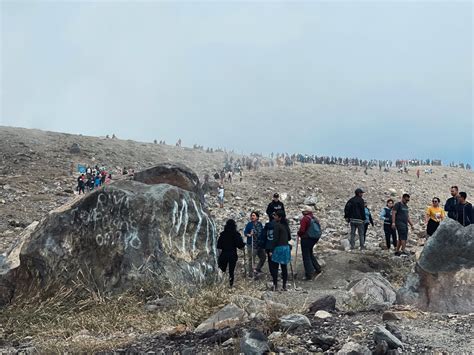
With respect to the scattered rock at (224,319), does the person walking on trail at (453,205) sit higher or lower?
higher

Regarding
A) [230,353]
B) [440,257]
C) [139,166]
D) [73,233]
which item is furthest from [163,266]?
[139,166]

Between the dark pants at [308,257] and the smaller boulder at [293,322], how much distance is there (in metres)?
4.76

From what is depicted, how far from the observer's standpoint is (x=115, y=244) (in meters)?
7.08

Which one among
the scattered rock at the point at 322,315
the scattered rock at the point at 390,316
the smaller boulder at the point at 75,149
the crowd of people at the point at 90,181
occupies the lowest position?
the scattered rock at the point at 322,315

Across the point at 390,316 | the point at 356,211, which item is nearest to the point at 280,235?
the point at 356,211

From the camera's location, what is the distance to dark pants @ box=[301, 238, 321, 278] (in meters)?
9.48

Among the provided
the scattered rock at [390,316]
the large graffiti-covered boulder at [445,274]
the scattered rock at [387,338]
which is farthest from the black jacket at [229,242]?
the scattered rock at [387,338]

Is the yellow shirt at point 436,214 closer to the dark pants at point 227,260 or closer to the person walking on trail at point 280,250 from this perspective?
the person walking on trail at point 280,250

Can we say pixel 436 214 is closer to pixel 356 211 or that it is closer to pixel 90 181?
pixel 356 211

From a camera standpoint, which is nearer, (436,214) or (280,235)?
(280,235)

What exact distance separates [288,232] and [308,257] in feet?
4.10

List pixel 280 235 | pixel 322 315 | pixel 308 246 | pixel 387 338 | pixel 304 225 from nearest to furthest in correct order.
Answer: pixel 387 338 < pixel 322 315 < pixel 280 235 < pixel 304 225 < pixel 308 246

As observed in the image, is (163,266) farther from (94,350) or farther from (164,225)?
(94,350)

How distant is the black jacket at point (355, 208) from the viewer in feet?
36.1
